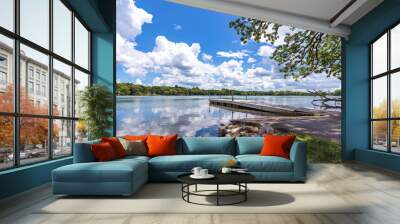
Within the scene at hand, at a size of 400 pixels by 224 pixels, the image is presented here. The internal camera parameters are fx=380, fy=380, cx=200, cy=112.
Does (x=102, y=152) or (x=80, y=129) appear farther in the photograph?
(x=80, y=129)

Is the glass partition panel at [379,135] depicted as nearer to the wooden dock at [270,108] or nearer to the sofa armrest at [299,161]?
the wooden dock at [270,108]

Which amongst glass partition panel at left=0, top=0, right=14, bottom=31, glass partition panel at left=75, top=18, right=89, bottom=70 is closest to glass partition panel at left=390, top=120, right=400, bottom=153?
glass partition panel at left=75, top=18, right=89, bottom=70

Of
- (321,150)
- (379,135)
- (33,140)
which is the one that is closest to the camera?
(33,140)

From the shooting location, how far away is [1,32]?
4883 mm

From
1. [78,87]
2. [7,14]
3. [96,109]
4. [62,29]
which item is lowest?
[96,109]

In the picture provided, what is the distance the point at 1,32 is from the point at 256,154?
14.7ft

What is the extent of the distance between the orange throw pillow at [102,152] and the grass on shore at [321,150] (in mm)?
6804

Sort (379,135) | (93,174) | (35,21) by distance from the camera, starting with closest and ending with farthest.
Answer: (93,174) < (35,21) < (379,135)

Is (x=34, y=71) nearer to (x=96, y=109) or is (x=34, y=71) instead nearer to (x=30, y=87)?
(x=30, y=87)

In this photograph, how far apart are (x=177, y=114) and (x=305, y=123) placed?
4025 millimetres

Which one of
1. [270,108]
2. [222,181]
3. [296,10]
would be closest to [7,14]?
[222,181]

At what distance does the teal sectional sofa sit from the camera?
16.3 feet

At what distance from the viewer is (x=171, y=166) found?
616cm

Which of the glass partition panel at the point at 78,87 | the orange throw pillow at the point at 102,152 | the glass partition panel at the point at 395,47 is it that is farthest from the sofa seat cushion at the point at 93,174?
the glass partition panel at the point at 395,47
